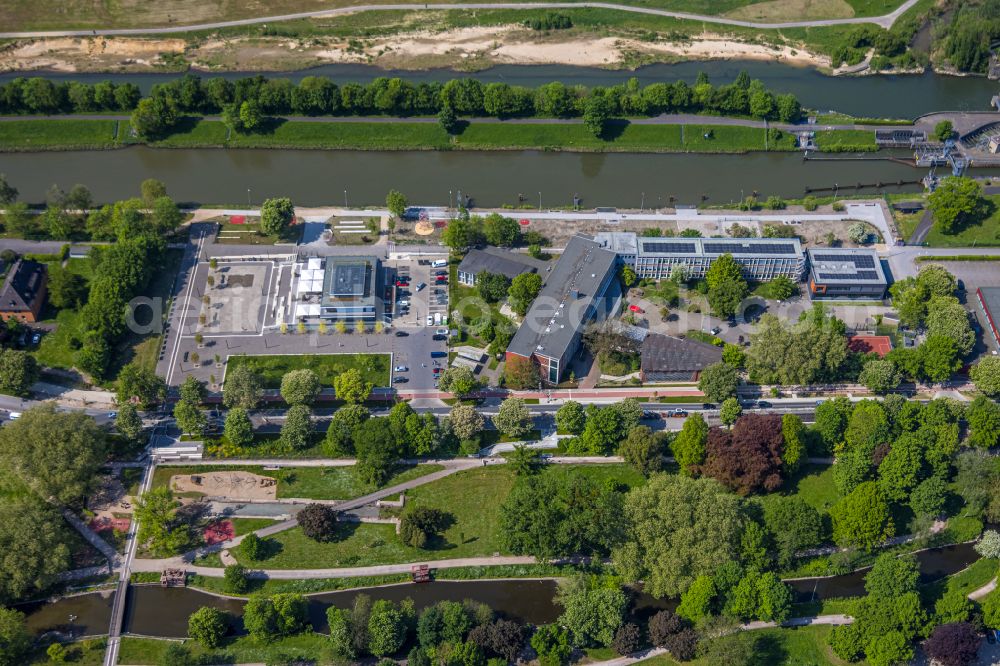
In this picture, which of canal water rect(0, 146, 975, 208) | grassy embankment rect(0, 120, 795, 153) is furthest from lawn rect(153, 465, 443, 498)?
grassy embankment rect(0, 120, 795, 153)

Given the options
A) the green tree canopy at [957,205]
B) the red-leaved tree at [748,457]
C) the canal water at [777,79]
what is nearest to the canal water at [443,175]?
the green tree canopy at [957,205]

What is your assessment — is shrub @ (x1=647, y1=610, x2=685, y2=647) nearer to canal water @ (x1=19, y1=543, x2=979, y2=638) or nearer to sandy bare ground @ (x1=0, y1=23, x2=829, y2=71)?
canal water @ (x1=19, y1=543, x2=979, y2=638)

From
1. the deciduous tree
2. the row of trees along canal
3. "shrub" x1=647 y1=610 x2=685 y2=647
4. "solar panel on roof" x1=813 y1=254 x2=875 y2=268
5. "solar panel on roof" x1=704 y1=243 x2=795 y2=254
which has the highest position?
the row of trees along canal

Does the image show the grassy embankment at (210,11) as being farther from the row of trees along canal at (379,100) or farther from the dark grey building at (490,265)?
the dark grey building at (490,265)

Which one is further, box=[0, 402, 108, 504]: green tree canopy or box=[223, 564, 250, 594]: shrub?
box=[0, 402, 108, 504]: green tree canopy

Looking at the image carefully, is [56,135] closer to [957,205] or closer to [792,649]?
[792,649]

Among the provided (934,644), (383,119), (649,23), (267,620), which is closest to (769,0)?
(649,23)

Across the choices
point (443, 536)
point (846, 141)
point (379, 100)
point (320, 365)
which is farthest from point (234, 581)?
point (846, 141)
